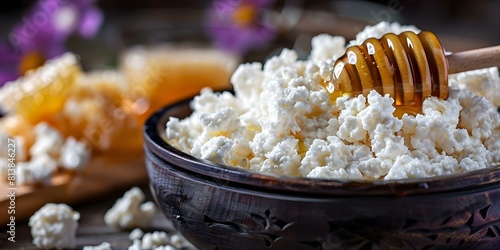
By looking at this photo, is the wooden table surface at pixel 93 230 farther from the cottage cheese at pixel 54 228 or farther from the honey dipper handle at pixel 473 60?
the honey dipper handle at pixel 473 60

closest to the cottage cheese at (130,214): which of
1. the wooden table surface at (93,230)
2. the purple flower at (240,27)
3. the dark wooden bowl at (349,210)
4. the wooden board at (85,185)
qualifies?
the wooden table surface at (93,230)

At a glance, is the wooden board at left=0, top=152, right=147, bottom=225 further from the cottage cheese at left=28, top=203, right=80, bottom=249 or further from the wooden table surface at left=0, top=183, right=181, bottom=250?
the cottage cheese at left=28, top=203, right=80, bottom=249

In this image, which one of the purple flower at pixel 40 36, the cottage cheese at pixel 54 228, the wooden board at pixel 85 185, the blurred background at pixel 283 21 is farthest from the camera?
the blurred background at pixel 283 21

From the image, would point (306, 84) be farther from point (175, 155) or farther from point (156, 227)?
point (156, 227)

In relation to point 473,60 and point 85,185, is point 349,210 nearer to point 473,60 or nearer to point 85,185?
point 473,60

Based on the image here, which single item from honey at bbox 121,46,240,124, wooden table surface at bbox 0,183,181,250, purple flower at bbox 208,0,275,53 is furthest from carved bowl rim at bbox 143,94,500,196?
purple flower at bbox 208,0,275,53

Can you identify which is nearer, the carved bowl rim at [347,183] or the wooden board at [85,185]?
the carved bowl rim at [347,183]
